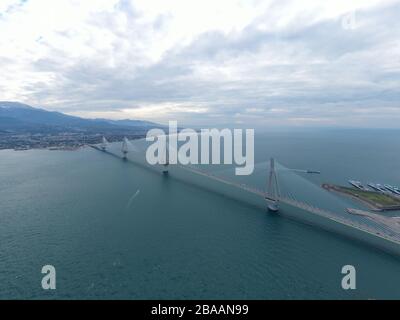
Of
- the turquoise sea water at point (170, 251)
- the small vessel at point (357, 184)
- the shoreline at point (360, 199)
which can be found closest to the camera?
the turquoise sea water at point (170, 251)

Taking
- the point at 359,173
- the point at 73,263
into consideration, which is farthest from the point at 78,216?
the point at 359,173

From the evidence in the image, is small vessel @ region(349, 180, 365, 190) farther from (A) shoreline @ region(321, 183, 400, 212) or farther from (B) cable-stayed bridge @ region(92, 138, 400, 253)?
(B) cable-stayed bridge @ region(92, 138, 400, 253)

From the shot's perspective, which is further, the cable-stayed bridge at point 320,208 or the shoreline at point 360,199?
the shoreline at point 360,199

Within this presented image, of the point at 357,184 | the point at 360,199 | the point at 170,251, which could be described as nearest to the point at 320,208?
the point at 360,199

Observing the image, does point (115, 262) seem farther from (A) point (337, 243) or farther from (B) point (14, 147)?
(B) point (14, 147)

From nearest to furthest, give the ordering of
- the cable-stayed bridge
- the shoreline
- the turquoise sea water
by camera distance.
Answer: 1. the turquoise sea water
2. the cable-stayed bridge
3. the shoreline

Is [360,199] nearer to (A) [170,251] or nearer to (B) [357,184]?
(B) [357,184]

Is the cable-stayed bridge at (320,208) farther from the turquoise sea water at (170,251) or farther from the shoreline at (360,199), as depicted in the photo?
the shoreline at (360,199)

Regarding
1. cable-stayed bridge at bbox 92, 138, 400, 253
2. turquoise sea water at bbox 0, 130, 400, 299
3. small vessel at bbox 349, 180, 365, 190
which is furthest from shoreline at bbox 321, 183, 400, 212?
turquoise sea water at bbox 0, 130, 400, 299

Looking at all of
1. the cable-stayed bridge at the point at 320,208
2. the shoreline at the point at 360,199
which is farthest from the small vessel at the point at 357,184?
the cable-stayed bridge at the point at 320,208

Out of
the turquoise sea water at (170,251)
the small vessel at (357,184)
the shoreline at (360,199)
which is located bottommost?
the turquoise sea water at (170,251)
